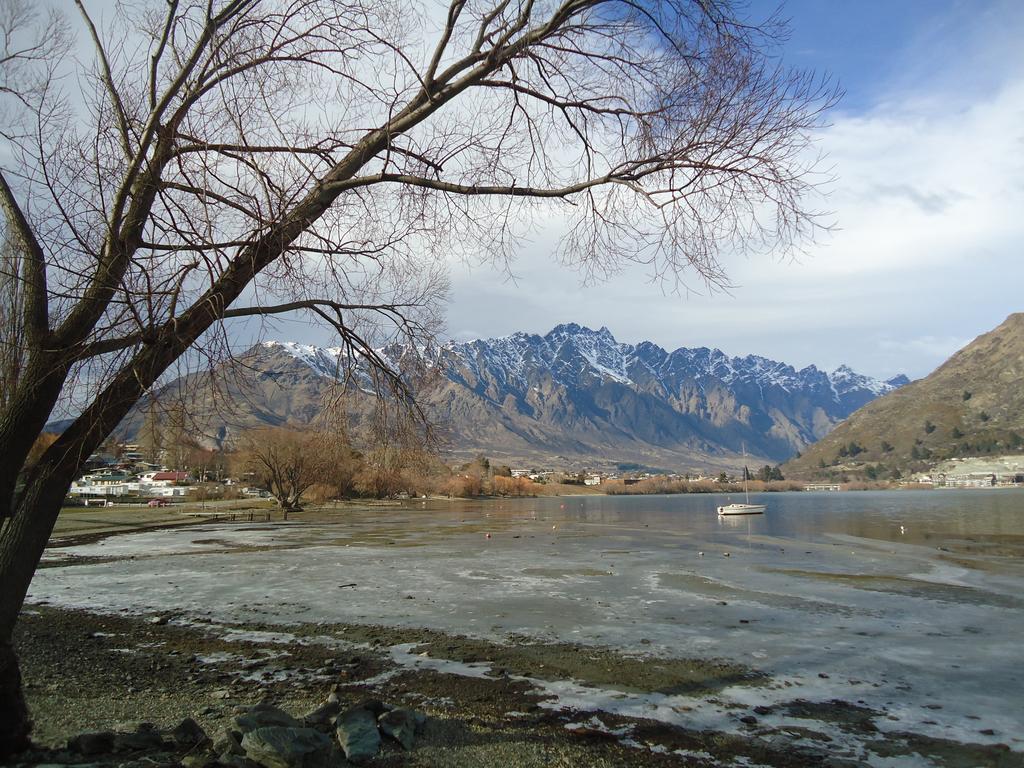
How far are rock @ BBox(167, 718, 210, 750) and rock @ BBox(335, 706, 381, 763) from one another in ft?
3.60

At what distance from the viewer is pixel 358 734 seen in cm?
564

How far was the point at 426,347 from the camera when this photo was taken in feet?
21.1

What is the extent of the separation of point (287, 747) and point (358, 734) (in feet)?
2.44

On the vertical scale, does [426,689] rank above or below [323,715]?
below

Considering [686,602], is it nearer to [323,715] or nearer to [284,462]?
[323,715]

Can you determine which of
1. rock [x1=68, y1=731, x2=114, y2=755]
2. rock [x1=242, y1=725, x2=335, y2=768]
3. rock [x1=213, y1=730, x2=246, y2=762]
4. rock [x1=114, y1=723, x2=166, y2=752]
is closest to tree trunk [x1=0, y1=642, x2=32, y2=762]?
rock [x1=68, y1=731, x2=114, y2=755]

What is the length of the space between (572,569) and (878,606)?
8.71m

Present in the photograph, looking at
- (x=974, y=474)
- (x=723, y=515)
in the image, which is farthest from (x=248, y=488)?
(x=974, y=474)

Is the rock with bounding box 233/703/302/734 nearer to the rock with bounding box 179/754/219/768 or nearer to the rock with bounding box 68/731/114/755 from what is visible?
the rock with bounding box 179/754/219/768

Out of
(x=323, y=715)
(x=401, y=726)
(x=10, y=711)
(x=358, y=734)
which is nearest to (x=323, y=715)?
(x=323, y=715)

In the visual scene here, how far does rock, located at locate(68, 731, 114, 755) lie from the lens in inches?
199

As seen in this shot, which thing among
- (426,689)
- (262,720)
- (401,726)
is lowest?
(426,689)

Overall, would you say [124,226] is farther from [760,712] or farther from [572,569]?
[572,569]

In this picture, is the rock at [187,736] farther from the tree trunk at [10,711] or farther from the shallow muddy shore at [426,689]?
the tree trunk at [10,711]
